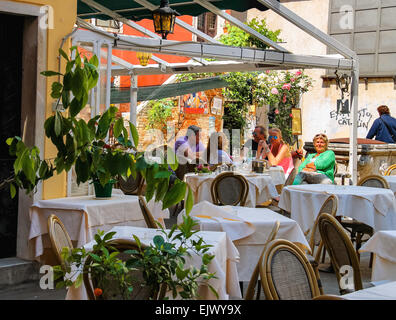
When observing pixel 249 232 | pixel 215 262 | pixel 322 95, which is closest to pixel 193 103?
pixel 322 95

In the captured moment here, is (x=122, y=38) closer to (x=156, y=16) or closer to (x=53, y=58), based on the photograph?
(x=156, y=16)

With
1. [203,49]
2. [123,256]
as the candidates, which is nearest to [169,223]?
[203,49]

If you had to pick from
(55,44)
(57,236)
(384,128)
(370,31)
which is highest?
(370,31)

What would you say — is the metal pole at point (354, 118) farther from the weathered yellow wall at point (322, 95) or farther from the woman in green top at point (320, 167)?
the weathered yellow wall at point (322, 95)

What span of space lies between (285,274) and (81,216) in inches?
115

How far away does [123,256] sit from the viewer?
10.6ft

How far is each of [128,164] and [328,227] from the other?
257cm

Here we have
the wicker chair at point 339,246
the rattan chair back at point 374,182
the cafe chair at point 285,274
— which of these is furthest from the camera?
the rattan chair back at point 374,182

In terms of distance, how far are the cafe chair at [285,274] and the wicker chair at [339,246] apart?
77 centimetres

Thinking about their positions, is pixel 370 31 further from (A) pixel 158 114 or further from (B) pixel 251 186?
(B) pixel 251 186

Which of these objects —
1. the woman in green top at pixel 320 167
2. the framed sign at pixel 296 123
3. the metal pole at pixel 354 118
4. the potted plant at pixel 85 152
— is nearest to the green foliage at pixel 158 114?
the framed sign at pixel 296 123

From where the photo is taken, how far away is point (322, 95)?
17.8 metres

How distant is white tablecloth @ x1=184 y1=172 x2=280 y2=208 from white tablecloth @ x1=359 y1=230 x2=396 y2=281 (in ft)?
15.9

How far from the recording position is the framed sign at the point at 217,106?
65.5ft
